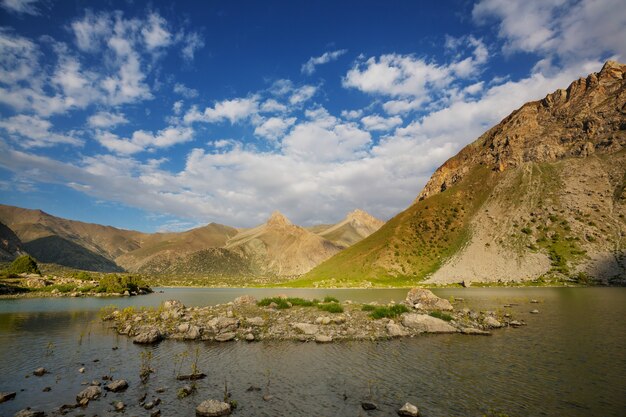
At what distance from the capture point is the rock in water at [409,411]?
16.9 metres

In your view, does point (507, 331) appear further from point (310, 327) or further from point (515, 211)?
point (515, 211)

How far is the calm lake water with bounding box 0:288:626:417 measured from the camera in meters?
18.3

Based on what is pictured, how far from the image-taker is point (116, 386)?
20875 mm

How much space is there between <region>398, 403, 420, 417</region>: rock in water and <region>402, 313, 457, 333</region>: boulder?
71.8ft

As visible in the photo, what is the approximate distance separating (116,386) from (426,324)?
31.1 meters

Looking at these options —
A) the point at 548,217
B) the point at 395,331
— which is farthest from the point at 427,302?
the point at 548,217

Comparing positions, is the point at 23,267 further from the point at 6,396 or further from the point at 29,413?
the point at 29,413

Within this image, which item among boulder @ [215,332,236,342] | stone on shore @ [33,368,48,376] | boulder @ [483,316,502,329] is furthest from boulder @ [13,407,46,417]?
boulder @ [483,316,502,329]

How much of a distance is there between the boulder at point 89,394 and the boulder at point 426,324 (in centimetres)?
3085

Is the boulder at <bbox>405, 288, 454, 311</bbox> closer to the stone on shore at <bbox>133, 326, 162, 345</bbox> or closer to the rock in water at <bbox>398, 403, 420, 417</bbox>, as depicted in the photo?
the rock in water at <bbox>398, 403, 420, 417</bbox>

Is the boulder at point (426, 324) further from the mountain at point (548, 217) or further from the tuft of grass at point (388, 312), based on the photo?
the mountain at point (548, 217)

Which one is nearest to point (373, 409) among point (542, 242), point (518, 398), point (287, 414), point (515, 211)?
point (287, 414)

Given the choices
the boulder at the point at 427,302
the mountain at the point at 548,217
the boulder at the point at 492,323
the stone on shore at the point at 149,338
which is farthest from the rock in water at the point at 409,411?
the mountain at the point at 548,217

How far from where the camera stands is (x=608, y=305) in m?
56.9
